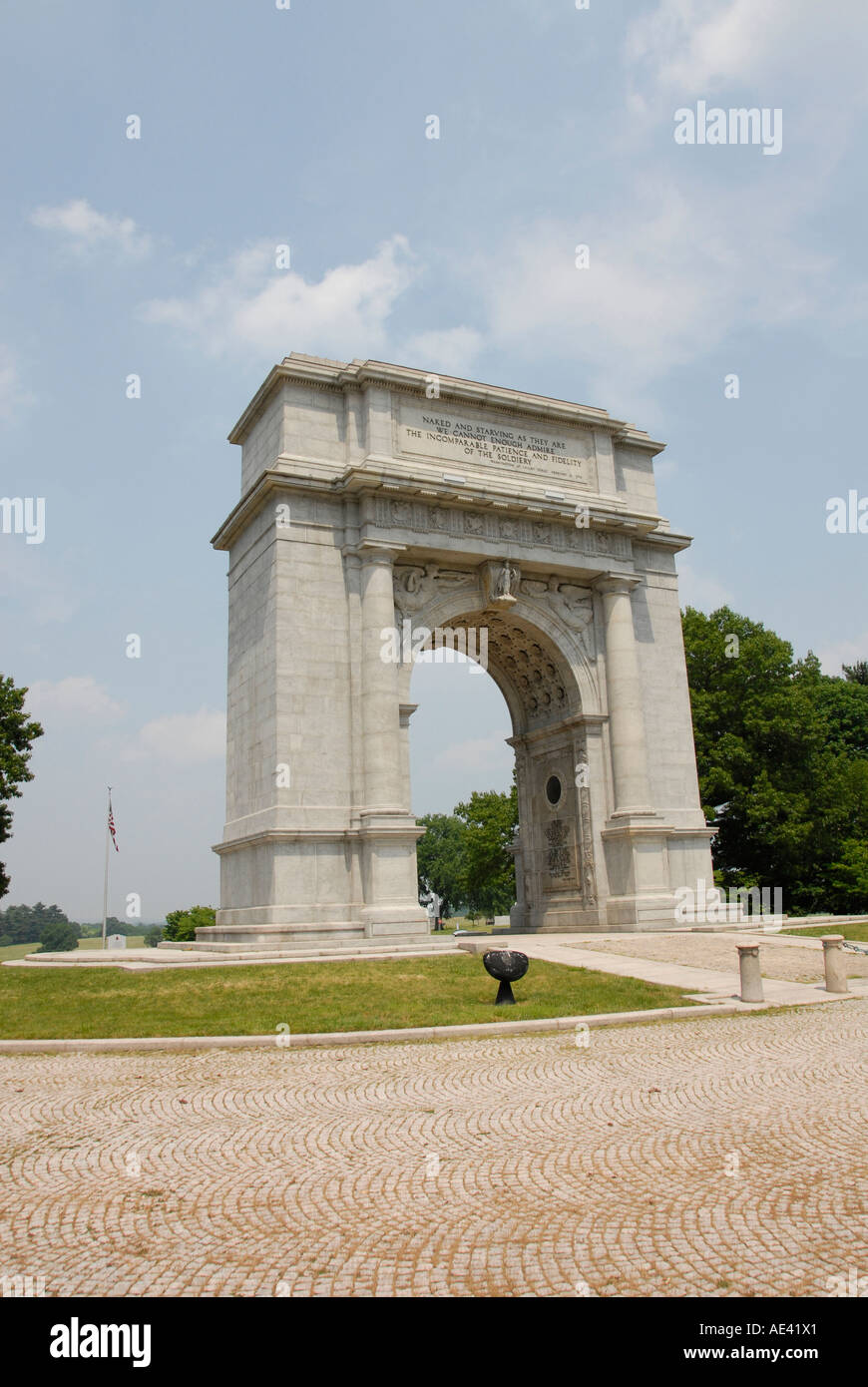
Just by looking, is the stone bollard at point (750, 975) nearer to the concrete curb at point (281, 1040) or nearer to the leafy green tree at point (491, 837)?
the concrete curb at point (281, 1040)

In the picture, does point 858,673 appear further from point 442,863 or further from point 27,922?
point 27,922

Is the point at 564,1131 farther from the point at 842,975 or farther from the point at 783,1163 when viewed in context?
the point at 842,975

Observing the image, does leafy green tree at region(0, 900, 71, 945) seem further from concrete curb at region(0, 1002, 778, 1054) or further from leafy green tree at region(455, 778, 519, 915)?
concrete curb at region(0, 1002, 778, 1054)

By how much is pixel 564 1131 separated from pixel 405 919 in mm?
18005

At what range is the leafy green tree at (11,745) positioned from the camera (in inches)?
1586

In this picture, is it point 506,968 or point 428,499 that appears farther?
point 428,499

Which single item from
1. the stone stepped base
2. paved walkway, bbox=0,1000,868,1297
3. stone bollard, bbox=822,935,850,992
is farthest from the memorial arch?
paved walkway, bbox=0,1000,868,1297

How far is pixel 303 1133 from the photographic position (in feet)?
25.0

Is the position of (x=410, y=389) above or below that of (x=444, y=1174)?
above

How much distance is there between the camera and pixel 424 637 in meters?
29.7

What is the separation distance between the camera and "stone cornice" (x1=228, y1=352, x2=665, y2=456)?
96.6 feet

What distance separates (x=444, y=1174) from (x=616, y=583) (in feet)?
90.1

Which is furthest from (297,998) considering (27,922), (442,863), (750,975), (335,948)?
(27,922)

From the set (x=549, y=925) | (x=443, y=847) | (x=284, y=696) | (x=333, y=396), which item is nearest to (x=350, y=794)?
(x=284, y=696)
